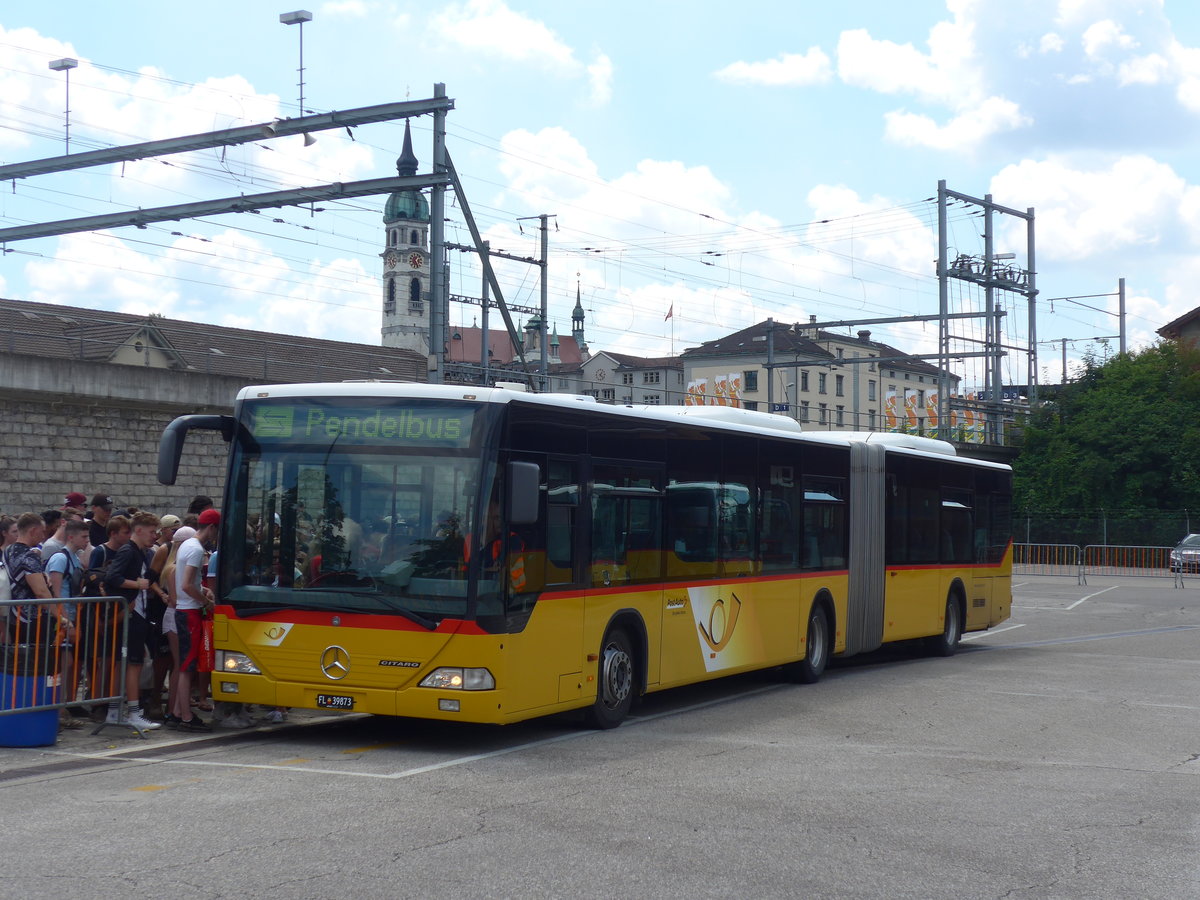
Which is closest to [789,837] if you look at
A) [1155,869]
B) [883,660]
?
[1155,869]

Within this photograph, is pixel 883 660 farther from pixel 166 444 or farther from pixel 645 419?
pixel 166 444

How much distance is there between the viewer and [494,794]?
8.55 meters

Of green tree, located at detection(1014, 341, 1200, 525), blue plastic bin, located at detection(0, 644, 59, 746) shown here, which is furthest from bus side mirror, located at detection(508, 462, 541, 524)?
green tree, located at detection(1014, 341, 1200, 525)

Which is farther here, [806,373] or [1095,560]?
[806,373]

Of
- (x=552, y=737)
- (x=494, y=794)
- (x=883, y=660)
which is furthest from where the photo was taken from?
(x=883, y=660)

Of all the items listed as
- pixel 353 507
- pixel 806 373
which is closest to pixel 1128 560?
pixel 353 507

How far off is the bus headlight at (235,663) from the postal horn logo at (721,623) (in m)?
4.45

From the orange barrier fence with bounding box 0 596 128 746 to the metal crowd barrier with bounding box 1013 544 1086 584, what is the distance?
46.1 m

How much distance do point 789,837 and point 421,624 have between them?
3.53 m

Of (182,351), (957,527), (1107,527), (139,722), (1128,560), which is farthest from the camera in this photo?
(1107,527)

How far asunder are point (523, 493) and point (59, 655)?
3607mm

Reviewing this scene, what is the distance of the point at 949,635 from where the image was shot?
2042 centimetres

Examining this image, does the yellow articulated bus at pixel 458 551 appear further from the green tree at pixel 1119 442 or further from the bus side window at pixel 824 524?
the green tree at pixel 1119 442

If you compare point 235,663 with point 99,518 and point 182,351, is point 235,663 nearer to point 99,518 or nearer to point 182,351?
point 99,518
